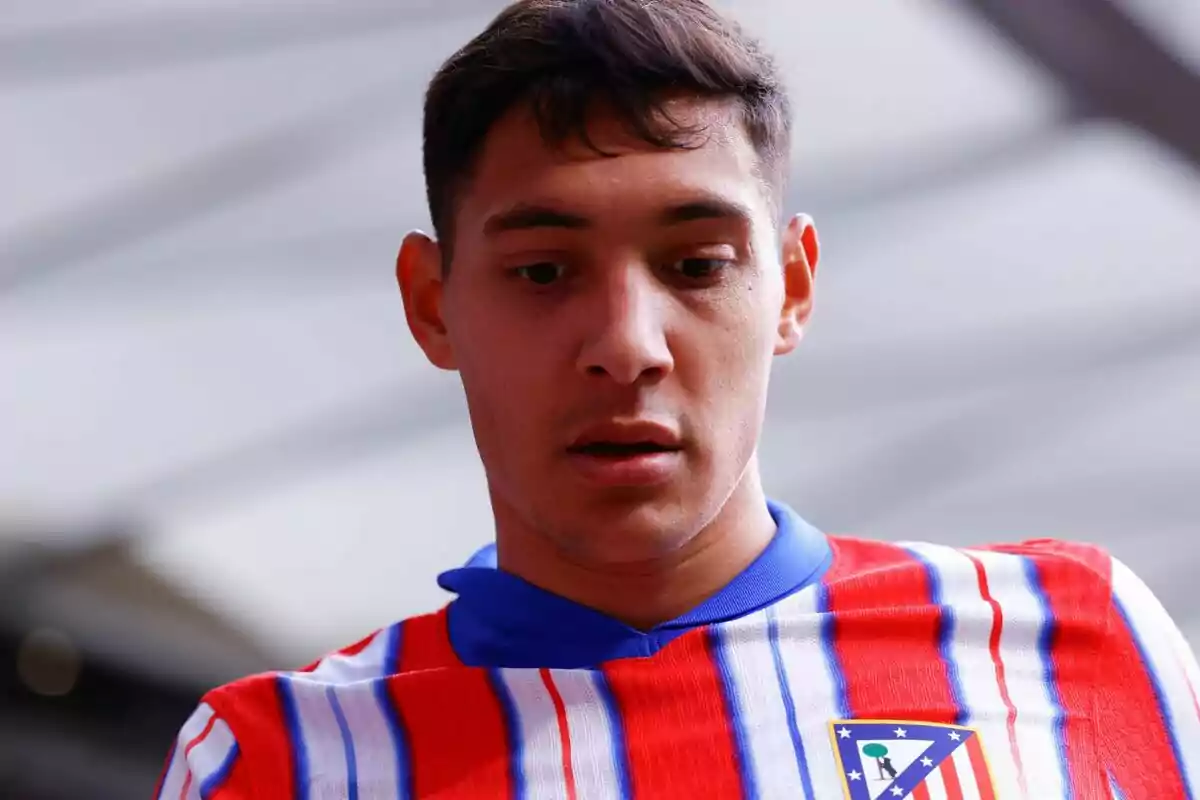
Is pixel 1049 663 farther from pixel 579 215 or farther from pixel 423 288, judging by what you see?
pixel 423 288

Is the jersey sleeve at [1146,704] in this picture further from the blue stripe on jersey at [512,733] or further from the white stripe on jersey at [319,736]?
the white stripe on jersey at [319,736]

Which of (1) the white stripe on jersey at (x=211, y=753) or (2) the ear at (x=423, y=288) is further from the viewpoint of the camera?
(2) the ear at (x=423, y=288)

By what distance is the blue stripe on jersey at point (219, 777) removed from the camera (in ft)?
3.53

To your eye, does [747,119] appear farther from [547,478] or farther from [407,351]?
[407,351]

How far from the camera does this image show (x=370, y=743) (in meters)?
1.10

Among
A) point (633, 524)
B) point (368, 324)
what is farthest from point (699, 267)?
point (368, 324)

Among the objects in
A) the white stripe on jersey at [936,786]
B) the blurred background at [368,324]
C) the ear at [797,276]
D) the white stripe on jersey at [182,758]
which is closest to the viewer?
the white stripe on jersey at [936,786]

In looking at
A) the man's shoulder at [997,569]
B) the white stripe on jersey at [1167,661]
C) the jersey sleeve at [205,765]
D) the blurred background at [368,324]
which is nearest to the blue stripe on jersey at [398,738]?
the jersey sleeve at [205,765]

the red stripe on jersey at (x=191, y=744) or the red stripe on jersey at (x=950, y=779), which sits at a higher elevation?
the red stripe on jersey at (x=191, y=744)

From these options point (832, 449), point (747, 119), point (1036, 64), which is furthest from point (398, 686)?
point (832, 449)

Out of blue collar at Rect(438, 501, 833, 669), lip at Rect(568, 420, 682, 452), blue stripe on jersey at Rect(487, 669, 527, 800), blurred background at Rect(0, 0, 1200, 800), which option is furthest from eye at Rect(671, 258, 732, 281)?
blurred background at Rect(0, 0, 1200, 800)

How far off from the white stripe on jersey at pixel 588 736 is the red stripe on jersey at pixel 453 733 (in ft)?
0.18

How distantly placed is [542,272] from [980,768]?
1.66ft

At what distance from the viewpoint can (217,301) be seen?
9.49 ft
